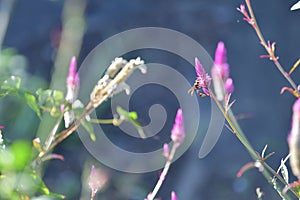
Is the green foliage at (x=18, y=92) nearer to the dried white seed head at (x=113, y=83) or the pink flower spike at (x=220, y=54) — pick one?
the dried white seed head at (x=113, y=83)

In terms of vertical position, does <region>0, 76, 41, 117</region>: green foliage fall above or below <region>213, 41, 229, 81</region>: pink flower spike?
above

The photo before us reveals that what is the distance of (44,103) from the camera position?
3.49 feet

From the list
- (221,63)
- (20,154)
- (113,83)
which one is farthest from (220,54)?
(20,154)

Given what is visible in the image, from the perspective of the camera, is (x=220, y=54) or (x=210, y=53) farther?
(x=210, y=53)

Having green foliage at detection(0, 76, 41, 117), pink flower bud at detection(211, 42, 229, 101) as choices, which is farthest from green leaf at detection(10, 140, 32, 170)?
pink flower bud at detection(211, 42, 229, 101)

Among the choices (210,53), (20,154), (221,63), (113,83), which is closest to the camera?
(20,154)

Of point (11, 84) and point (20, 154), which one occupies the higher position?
point (11, 84)

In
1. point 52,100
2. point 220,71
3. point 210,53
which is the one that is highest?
point 210,53

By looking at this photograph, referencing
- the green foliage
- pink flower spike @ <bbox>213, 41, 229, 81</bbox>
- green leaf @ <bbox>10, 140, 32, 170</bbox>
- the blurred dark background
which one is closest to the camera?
green leaf @ <bbox>10, 140, 32, 170</bbox>

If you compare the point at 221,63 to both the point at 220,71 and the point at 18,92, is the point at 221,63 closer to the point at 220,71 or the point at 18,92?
the point at 220,71

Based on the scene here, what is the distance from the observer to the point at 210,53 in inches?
135

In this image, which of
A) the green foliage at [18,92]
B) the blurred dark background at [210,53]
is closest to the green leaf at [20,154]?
the green foliage at [18,92]

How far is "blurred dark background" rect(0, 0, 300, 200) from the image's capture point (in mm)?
2986

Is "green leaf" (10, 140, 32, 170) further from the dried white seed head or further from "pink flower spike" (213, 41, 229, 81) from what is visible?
"pink flower spike" (213, 41, 229, 81)
